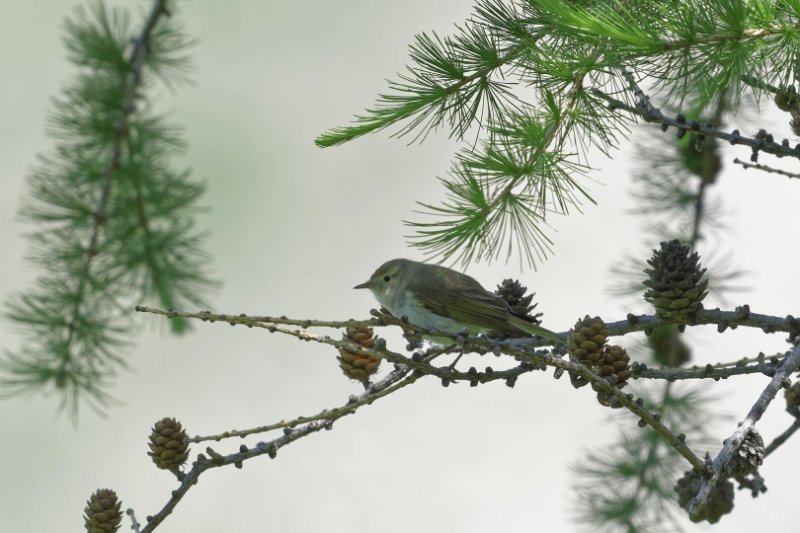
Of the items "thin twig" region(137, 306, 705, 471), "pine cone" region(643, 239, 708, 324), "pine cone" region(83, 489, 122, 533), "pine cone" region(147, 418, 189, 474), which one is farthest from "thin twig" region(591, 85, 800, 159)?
"pine cone" region(83, 489, 122, 533)

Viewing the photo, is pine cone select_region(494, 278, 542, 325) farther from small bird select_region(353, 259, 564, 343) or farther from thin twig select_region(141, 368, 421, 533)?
thin twig select_region(141, 368, 421, 533)

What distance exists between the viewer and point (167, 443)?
4.17 feet

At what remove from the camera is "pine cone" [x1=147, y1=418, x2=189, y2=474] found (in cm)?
127

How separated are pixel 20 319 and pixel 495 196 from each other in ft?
5.58

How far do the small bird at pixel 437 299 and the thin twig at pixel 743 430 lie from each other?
0.65 meters

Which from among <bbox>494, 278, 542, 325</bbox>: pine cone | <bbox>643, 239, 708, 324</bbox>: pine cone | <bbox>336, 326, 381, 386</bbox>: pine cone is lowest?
<bbox>336, 326, 381, 386</bbox>: pine cone

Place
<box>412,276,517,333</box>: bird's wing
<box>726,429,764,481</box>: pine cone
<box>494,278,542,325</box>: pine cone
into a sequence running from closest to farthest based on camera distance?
<box>726,429,764,481</box>: pine cone, <box>494,278,542,325</box>: pine cone, <box>412,276,517,333</box>: bird's wing

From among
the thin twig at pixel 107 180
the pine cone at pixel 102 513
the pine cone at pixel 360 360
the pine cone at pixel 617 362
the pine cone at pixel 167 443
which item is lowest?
the pine cone at pixel 102 513

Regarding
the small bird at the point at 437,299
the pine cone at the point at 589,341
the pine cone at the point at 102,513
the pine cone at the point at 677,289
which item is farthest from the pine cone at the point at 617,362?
the pine cone at the point at 102,513

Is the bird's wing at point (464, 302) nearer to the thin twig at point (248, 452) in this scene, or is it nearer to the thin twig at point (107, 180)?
the thin twig at point (248, 452)

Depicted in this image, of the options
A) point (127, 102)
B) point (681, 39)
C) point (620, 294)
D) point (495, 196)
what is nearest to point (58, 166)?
point (127, 102)

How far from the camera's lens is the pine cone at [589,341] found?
1216 mm

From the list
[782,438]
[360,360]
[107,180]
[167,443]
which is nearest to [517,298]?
[360,360]

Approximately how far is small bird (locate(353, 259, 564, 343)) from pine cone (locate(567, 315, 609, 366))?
55 centimetres
